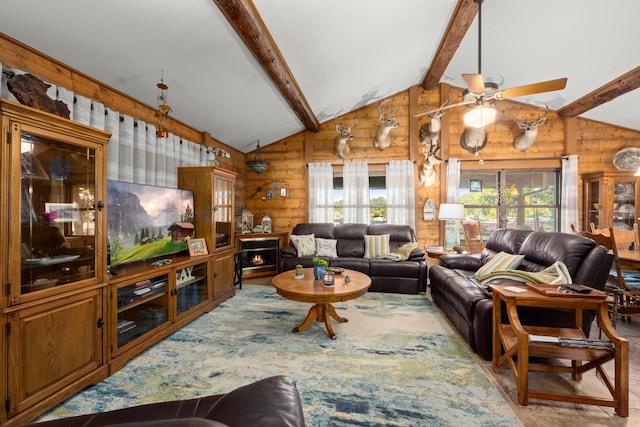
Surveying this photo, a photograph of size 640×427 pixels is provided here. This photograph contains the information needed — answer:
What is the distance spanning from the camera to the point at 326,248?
4.56 metres

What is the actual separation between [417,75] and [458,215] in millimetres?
2494

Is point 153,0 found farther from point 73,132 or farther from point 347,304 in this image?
point 347,304

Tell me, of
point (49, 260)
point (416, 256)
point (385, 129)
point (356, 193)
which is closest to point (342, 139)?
point (385, 129)

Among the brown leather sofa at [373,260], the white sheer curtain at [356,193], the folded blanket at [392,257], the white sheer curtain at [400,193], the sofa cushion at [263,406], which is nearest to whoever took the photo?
the sofa cushion at [263,406]

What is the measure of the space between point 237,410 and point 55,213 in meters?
1.83

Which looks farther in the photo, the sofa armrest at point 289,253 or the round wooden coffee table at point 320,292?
the sofa armrest at point 289,253

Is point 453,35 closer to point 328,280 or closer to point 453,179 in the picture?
point 453,179

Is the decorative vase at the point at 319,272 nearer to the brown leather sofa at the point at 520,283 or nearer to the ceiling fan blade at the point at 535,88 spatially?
the brown leather sofa at the point at 520,283

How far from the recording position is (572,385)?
1.85 m

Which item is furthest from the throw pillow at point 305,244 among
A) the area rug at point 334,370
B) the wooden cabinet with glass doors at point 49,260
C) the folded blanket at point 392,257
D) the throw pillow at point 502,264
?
the wooden cabinet with glass doors at point 49,260

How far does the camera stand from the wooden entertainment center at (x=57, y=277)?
1444 mm

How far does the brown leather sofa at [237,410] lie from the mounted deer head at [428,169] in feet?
15.3

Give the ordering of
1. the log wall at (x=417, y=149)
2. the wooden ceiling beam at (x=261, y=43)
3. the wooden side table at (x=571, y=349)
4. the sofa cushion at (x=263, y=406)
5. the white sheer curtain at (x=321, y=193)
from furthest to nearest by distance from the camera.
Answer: the white sheer curtain at (x=321, y=193), the log wall at (x=417, y=149), the wooden ceiling beam at (x=261, y=43), the wooden side table at (x=571, y=349), the sofa cushion at (x=263, y=406)

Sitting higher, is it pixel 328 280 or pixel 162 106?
pixel 162 106
